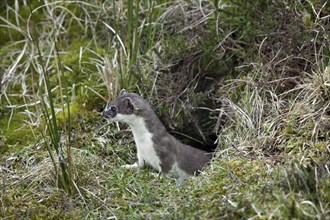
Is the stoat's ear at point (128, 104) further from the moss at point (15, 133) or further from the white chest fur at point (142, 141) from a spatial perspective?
the moss at point (15, 133)

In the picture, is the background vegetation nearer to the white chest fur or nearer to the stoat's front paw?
the stoat's front paw

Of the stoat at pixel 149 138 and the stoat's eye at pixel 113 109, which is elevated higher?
the stoat's eye at pixel 113 109

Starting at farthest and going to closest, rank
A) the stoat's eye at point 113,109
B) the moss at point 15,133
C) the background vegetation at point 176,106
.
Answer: the moss at point 15,133, the stoat's eye at point 113,109, the background vegetation at point 176,106

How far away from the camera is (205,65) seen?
24.6ft

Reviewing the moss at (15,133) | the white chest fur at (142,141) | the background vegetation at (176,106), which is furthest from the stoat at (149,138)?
the moss at (15,133)

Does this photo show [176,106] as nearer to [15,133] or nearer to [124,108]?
[124,108]

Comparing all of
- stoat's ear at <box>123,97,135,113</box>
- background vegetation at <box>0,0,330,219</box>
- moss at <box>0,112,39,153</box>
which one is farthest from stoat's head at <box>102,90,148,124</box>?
moss at <box>0,112,39,153</box>

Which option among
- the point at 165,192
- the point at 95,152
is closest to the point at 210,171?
the point at 165,192

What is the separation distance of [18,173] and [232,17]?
97.5 inches

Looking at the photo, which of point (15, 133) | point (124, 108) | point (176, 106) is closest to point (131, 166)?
point (124, 108)

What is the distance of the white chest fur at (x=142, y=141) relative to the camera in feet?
22.3

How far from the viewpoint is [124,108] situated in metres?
6.78

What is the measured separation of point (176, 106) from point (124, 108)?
74 cm

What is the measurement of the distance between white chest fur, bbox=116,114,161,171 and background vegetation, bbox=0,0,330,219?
215mm
